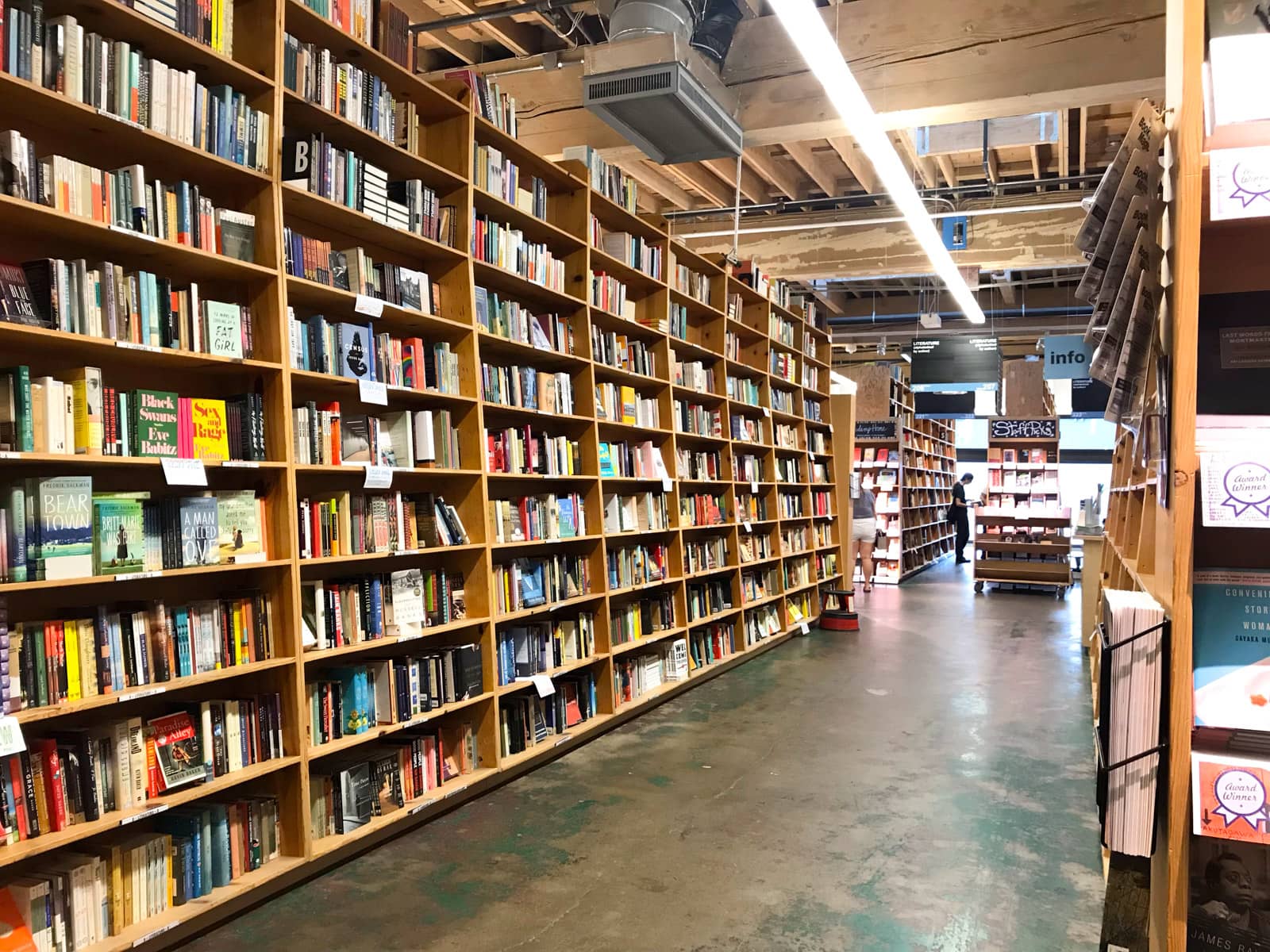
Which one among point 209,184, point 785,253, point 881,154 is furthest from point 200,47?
point 785,253

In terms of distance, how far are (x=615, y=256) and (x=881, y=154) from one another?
1758mm

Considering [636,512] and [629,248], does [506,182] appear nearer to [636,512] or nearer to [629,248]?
[629,248]

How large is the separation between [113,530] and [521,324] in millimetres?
2530

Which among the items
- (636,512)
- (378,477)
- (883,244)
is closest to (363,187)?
(378,477)

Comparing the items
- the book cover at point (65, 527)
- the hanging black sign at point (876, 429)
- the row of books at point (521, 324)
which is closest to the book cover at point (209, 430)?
the book cover at point (65, 527)

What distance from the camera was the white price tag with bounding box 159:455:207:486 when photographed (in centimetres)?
289

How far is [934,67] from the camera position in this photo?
541cm

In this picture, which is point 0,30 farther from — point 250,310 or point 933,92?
point 933,92

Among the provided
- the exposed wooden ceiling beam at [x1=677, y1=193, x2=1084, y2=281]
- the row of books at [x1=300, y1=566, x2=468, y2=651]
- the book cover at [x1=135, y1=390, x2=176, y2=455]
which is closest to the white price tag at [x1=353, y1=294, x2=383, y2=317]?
the book cover at [x1=135, y1=390, x2=176, y2=455]

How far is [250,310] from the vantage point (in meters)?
3.37

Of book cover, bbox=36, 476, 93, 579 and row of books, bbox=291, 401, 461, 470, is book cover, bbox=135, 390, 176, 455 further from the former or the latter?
Result: row of books, bbox=291, 401, 461, 470

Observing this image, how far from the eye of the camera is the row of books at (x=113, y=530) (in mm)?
2578

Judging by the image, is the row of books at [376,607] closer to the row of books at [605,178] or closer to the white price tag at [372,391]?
the white price tag at [372,391]

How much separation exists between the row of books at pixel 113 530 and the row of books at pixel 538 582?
1.54 meters
